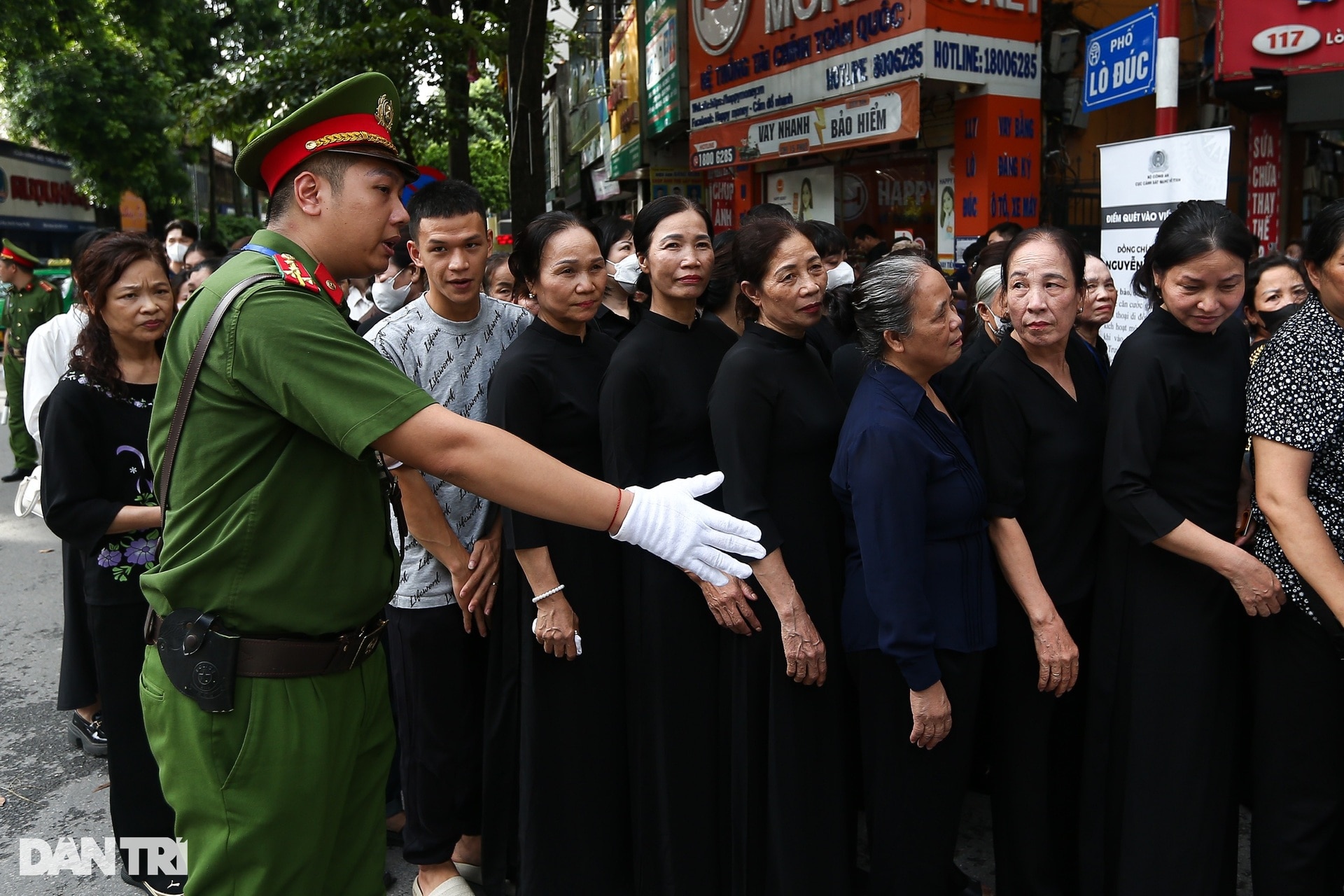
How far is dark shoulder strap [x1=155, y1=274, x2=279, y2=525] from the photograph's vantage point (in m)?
1.84

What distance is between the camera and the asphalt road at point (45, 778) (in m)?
3.42

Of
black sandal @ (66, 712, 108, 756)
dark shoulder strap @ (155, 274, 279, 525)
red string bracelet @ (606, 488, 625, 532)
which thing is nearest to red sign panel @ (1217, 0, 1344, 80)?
red string bracelet @ (606, 488, 625, 532)

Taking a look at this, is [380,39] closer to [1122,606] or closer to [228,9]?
[1122,606]

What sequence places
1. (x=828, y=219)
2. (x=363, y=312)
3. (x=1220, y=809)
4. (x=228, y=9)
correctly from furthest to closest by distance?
Result: (x=228, y=9), (x=828, y=219), (x=363, y=312), (x=1220, y=809)

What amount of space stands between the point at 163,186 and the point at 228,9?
15.7 feet

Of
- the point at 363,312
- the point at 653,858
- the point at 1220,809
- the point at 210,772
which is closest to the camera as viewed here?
the point at 210,772

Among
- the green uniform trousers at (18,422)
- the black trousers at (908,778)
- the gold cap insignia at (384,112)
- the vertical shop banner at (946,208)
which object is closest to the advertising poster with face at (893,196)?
the vertical shop banner at (946,208)

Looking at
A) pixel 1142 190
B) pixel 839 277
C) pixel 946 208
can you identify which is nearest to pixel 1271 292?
pixel 1142 190

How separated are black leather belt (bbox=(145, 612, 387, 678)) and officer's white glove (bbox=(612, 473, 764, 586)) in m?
0.65

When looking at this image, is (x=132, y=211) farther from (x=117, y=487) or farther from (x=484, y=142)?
(x=117, y=487)

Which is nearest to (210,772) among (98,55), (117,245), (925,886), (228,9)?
(925,886)

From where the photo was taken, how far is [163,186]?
22.7 m

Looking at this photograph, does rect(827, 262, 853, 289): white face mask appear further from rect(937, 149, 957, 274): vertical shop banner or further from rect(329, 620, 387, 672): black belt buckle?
rect(937, 149, 957, 274): vertical shop banner

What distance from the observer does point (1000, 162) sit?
870 centimetres
